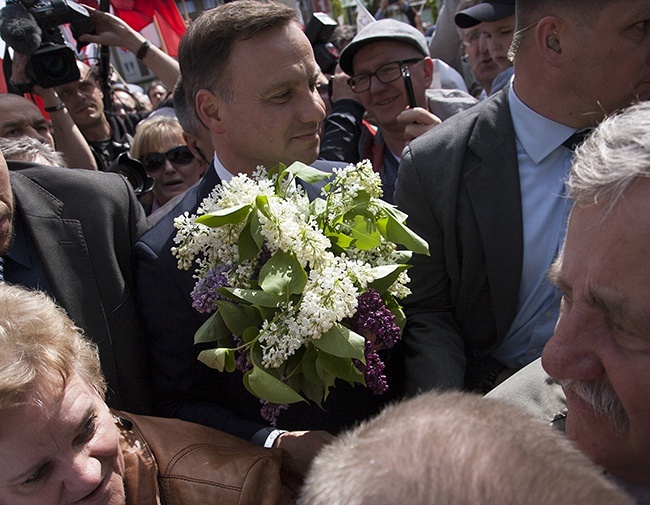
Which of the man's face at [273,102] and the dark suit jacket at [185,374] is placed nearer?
the dark suit jacket at [185,374]

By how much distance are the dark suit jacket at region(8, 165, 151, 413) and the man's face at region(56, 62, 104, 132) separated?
255 centimetres

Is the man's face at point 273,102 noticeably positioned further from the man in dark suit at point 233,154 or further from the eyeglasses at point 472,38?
the eyeglasses at point 472,38

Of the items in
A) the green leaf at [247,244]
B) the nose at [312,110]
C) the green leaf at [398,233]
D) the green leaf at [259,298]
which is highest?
the nose at [312,110]

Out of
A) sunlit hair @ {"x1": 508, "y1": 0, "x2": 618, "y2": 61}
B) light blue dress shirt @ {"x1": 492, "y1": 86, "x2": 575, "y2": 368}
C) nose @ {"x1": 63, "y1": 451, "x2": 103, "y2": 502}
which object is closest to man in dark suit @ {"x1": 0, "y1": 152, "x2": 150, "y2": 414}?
nose @ {"x1": 63, "y1": 451, "x2": 103, "y2": 502}

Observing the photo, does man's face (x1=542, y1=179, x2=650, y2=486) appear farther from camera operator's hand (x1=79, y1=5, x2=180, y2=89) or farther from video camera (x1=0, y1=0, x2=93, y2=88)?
camera operator's hand (x1=79, y1=5, x2=180, y2=89)

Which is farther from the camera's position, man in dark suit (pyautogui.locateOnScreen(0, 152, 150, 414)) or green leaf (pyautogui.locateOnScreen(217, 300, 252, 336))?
man in dark suit (pyautogui.locateOnScreen(0, 152, 150, 414))

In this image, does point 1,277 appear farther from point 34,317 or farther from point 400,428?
point 400,428

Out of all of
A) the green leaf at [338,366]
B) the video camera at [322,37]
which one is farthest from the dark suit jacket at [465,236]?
the video camera at [322,37]

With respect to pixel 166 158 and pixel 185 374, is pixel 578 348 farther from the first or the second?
pixel 166 158

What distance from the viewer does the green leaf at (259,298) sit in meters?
1.66

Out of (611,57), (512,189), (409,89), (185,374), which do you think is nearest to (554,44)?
(611,57)

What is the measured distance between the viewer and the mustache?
125cm

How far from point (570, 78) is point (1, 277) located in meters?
2.00

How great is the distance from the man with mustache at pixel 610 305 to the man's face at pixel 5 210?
168cm
